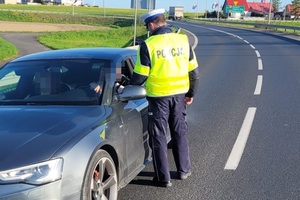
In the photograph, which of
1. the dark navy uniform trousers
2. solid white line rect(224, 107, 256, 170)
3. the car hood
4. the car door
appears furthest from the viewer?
solid white line rect(224, 107, 256, 170)

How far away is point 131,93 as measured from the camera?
13.3ft

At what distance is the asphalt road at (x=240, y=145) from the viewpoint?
433 cm

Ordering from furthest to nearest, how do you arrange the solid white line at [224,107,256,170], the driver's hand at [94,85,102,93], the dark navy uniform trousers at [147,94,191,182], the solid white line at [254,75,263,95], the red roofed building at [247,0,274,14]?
1. the red roofed building at [247,0,274,14]
2. the solid white line at [254,75,263,95]
3. the solid white line at [224,107,256,170]
4. the dark navy uniform trousers at [147,94,191,182]
5. the driver's hand at [94,85,102,93]

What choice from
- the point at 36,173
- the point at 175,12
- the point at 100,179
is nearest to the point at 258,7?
the point at 175,12

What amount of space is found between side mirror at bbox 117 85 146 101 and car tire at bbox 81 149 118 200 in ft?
2.26

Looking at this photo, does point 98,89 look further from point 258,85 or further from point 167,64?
point 258,85

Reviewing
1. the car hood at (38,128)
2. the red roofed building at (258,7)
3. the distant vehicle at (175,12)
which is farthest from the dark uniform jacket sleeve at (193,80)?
the red roofed building at (258,7)

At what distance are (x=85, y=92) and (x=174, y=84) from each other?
2.91ft

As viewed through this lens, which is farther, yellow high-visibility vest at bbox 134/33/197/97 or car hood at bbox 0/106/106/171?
yellow high-visibility vest at bbox 134/33/197/97

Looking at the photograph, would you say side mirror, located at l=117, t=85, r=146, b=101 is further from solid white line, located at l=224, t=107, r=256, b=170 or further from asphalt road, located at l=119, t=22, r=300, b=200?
solid white line, located at l=224, t=107, r=256, b=170

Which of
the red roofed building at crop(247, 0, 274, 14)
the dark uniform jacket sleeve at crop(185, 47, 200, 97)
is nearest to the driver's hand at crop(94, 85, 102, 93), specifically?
the dark uniform jacket sleeve at crop(185, 47, 200, 97)

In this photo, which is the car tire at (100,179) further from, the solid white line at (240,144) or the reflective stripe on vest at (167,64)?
the solid white line at (240,144)

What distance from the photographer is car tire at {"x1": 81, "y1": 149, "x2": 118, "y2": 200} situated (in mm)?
3215

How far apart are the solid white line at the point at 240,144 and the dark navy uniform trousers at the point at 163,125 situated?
937 millimetres
